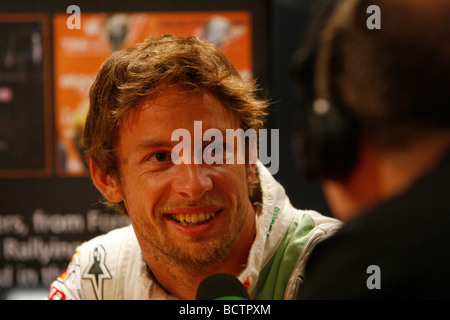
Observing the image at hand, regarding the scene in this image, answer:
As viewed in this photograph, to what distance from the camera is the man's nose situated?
91 cm

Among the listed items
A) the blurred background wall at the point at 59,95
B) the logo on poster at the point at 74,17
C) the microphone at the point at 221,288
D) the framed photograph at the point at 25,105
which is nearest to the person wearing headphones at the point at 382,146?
the microphone at the point at 221,288

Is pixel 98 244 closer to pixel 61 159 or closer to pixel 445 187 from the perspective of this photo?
pixel 61 159

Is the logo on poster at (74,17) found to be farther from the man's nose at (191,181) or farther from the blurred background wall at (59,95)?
the man's nose at (191,181)

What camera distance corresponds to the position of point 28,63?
146cm

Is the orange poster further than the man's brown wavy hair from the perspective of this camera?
Yes

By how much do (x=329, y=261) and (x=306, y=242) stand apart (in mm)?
445

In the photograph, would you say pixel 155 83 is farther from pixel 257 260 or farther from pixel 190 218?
pixel 257 260

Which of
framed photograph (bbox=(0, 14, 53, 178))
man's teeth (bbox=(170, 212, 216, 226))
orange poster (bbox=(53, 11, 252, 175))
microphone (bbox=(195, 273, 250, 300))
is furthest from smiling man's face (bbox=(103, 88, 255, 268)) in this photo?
framed photograph (bbox=(0, 14, 53, 178))

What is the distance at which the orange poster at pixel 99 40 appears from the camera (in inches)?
49.1

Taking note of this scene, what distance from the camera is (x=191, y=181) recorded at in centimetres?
91

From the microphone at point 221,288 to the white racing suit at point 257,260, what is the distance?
20 cm

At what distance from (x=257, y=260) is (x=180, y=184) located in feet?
0.76

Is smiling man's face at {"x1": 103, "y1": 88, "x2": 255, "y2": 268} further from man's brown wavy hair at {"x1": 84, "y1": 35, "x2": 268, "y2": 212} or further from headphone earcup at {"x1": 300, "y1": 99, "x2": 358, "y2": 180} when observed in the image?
headphone earcup at {"x1": 300, "y1": 99, "x2": 358, "y2": 180}

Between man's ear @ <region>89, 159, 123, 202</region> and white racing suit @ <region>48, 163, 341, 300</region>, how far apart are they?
0.13m
